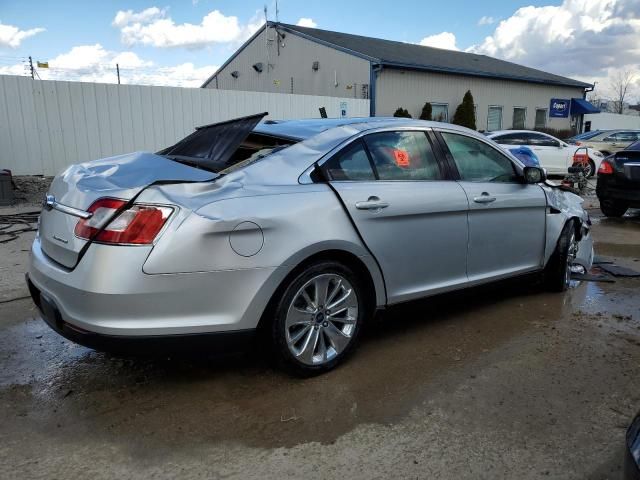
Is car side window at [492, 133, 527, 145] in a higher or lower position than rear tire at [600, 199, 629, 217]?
higher

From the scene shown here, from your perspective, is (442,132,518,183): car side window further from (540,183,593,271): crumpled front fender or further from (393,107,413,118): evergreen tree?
(393,107,413,118): evergreen tree

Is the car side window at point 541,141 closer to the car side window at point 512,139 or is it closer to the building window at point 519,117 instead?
the car side window at point 512,139

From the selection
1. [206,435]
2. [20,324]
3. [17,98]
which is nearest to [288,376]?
[206,435]

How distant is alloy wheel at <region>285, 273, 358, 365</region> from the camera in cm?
312

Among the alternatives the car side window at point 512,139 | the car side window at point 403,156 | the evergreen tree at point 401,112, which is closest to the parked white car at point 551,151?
the car side window at point 512,139

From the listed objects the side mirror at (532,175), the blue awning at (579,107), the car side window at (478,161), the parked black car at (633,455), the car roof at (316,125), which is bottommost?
the parked black car at (633,455)

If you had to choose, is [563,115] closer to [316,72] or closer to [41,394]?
[316,72]

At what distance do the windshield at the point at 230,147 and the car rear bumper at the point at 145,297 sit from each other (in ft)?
2.25

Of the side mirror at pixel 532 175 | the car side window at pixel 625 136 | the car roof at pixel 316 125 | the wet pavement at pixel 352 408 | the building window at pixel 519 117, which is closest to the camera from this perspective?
the wet pavement at pixel 352 408

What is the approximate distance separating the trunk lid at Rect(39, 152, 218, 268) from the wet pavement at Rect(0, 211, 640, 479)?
2.79 feet

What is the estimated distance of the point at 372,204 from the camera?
3365 mm

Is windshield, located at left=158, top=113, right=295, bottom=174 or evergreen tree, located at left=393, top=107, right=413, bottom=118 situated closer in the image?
windshield, located at left=158, top=113, right=295, bottom=174

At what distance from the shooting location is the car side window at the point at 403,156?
3607mm

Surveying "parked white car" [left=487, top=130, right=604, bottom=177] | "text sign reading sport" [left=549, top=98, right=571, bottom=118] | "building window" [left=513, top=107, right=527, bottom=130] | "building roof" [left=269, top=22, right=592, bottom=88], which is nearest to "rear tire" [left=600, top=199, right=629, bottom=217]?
"parked white car" [left=487, top=130, right=604, bottom=177]
